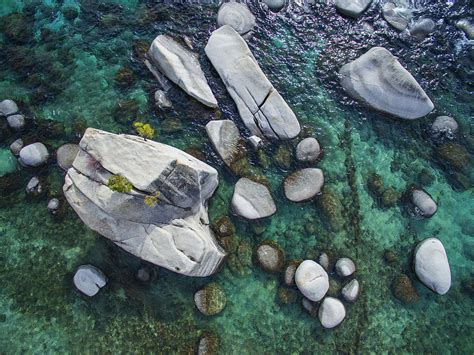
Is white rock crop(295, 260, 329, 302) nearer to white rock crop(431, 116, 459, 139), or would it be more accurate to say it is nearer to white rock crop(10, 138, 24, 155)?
white rock crop(431, 116, 459, 139)

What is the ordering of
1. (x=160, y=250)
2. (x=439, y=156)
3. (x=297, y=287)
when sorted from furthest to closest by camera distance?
(x=439, y=156) < (x=297, y=287) < (x=160, y=250)

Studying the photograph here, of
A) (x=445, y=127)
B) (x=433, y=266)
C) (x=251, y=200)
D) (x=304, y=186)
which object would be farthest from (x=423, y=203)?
(x=251, y=200)

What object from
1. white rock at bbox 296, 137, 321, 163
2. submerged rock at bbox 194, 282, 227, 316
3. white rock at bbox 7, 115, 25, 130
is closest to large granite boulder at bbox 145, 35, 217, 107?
white rock at bbox 296, 137, 321, 163

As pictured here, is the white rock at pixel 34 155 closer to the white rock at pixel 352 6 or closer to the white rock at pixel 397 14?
the white rock at pixel 352 6

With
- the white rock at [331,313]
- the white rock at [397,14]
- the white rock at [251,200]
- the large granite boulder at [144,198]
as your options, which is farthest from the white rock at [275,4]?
the white rock at [331,313]

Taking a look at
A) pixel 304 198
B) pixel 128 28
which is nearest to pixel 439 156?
pixel 304 198

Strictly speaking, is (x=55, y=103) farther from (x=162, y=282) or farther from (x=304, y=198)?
(x=304, y=198)
